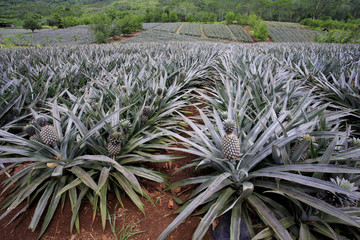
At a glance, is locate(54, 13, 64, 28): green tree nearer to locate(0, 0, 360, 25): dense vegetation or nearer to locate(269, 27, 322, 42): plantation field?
locate(0, 0, 360, 25): dense vegetation

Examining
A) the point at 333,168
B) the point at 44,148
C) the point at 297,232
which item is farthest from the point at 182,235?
the point at 44,148

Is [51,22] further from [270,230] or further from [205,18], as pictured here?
[270,230]

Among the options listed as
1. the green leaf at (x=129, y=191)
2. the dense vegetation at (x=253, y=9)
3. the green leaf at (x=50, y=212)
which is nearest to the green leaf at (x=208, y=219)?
the green leaf at (x=129, y=191)

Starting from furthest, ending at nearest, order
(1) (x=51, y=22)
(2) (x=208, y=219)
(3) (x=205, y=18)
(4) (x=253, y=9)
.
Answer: (4) (x=253, y=9) → (3) (x=205, y=18) → (1) (x=51, y=22) → (2) (x=208, y=219)

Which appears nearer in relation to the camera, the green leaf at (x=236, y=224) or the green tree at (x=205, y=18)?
the green leaf at (x=236, y=224)

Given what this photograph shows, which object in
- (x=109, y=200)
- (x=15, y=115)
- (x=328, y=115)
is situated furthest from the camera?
(x=15, y=115)

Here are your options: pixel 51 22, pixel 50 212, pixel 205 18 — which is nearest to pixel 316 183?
pixel 50 212

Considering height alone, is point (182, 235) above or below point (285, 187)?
below

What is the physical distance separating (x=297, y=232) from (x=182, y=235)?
71 cm

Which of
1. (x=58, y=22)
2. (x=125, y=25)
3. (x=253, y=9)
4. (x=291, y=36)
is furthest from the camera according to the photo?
(x=253, y=9)

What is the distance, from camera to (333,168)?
94 centimetres

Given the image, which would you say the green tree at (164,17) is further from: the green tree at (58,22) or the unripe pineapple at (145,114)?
the unripe pineapple at (145,114)

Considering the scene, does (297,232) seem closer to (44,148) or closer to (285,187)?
(285,187)

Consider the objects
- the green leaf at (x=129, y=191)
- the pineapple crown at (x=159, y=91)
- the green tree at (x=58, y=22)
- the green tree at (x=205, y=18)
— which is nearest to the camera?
the green leaf at (x=129, y=191)
